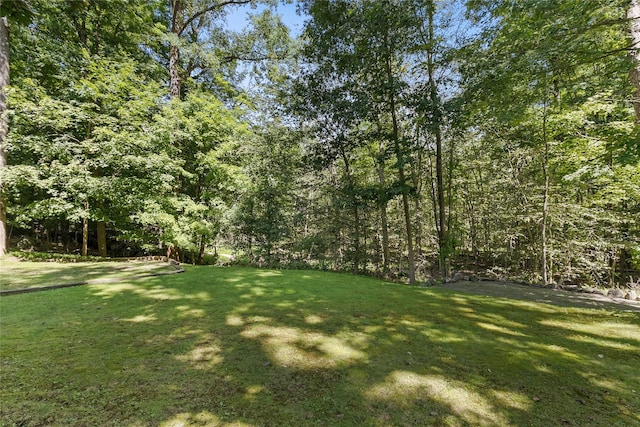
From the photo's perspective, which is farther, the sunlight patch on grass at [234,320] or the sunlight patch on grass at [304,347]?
the sunlight patch on grass at [234,320]

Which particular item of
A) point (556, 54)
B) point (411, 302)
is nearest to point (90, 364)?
point (411, 302)

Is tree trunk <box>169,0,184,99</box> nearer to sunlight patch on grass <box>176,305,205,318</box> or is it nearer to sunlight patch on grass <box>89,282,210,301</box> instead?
sunlight patch on grass <box>89,282,210,301</box>

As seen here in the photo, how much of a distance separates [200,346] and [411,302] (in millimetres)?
3289

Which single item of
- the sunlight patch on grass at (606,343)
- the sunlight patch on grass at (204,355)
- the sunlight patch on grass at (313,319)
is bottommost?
the sunlight patch on grass at (606,343)

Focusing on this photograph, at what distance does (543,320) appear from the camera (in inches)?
139

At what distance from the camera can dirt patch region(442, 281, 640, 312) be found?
14.6 feet

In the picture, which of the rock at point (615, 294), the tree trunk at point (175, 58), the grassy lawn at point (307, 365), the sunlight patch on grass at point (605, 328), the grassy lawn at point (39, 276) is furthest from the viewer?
the tree trunk at point (175, 58)

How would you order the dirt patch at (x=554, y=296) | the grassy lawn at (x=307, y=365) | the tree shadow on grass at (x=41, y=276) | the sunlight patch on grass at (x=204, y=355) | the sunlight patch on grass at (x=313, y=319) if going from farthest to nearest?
the tree shadow on grass at (x=41, y=276) → the dirt patch at (x=554, y=296) → the sunlight patch on grass at (x=313, y=319) → the sunlight patch on grass at (x=204, y=355) → the grassy lawn at (x=307, y=365)

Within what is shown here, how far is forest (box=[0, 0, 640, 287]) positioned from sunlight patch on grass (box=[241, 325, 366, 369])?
15.1ft

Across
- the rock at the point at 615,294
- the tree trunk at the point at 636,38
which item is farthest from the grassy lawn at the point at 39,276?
the rock at the point at 615,294

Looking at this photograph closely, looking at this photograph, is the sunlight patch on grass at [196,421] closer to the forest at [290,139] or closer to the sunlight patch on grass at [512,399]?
the sunlight patch on grass at [512,399]

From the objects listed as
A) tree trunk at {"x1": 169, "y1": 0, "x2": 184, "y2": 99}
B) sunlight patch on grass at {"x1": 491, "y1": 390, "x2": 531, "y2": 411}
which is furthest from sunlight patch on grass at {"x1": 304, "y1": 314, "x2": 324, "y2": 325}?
tree trunk at {"x1": 169, "y1": 0, "x2": 184, "y2": 99}

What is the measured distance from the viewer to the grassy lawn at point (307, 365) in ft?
5.28

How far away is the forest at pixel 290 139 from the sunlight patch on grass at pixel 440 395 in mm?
4601
